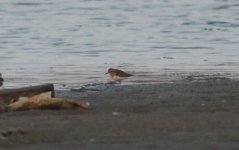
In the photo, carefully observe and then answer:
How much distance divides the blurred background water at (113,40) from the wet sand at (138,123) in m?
2.70

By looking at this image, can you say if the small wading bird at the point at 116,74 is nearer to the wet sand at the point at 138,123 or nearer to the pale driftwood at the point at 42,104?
the wet sand at the point at 138,123

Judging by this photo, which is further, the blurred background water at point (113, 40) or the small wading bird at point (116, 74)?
the blurred background water at point (113, 40)

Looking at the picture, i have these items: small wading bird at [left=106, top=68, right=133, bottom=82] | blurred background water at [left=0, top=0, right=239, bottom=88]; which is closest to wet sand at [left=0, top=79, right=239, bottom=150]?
small wading bird at [left=106, top=68, right=133, bottom=82]

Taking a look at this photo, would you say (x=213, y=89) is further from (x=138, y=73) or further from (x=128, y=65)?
(x=128, y=65)

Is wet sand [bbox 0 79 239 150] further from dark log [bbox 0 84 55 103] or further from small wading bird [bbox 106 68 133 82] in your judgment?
small wading bird [bbox 106 68 133 82]

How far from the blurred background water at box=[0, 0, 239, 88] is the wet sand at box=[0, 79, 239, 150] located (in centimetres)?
270

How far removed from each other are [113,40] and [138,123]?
11352 millimetres

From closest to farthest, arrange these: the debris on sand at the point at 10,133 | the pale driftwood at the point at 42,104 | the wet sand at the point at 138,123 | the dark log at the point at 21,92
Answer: the wet sand at the point at 138,123, the debris on sand at the point at 10,133, the pale driftwood at the point at 42,104, the dark log at the point at 21,92

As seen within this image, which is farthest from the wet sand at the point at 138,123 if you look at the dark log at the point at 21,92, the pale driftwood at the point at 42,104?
the dark log at the point at 21,92

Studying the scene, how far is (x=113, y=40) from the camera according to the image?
2042cm

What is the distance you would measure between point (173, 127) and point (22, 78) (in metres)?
5.83

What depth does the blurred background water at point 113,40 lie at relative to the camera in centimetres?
1512

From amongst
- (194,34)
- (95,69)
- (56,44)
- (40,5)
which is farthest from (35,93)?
(40,5)

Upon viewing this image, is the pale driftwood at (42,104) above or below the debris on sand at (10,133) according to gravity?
below
